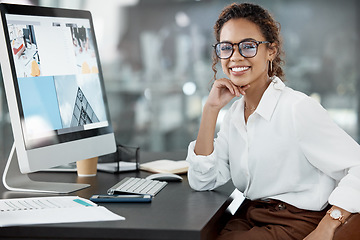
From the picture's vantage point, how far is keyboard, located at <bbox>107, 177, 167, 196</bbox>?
5.90ft

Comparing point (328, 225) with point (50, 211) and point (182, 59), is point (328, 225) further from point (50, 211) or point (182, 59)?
point (182, 59)

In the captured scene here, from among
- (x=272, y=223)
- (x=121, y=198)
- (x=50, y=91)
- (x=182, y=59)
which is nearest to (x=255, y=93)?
(x=272, y=223)

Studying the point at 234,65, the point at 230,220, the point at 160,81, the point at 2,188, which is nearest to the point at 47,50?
the point at 2,188

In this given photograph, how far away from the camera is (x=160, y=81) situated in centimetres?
499

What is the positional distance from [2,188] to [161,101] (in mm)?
3138

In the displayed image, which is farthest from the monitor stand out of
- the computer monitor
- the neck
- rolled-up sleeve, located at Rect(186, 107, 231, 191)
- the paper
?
the neck

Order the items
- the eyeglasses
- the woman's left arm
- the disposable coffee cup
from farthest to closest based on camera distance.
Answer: the disposable coffee cup
the eyeglasses
the woman's left arm

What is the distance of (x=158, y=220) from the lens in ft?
4.89

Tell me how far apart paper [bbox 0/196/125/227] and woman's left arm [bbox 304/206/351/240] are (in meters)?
0.59

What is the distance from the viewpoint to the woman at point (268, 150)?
1723 millimetres

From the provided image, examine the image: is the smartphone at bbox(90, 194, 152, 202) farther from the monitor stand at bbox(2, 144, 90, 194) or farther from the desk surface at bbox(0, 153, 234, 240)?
the monitor stand at bbox(2, 144, 90, 194)

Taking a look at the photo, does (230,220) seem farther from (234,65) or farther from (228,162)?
(234,65)

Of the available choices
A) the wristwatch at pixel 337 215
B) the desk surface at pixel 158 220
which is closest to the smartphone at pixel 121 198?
the desk surface at pixel 158 220

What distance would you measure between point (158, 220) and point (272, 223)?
47 cm
